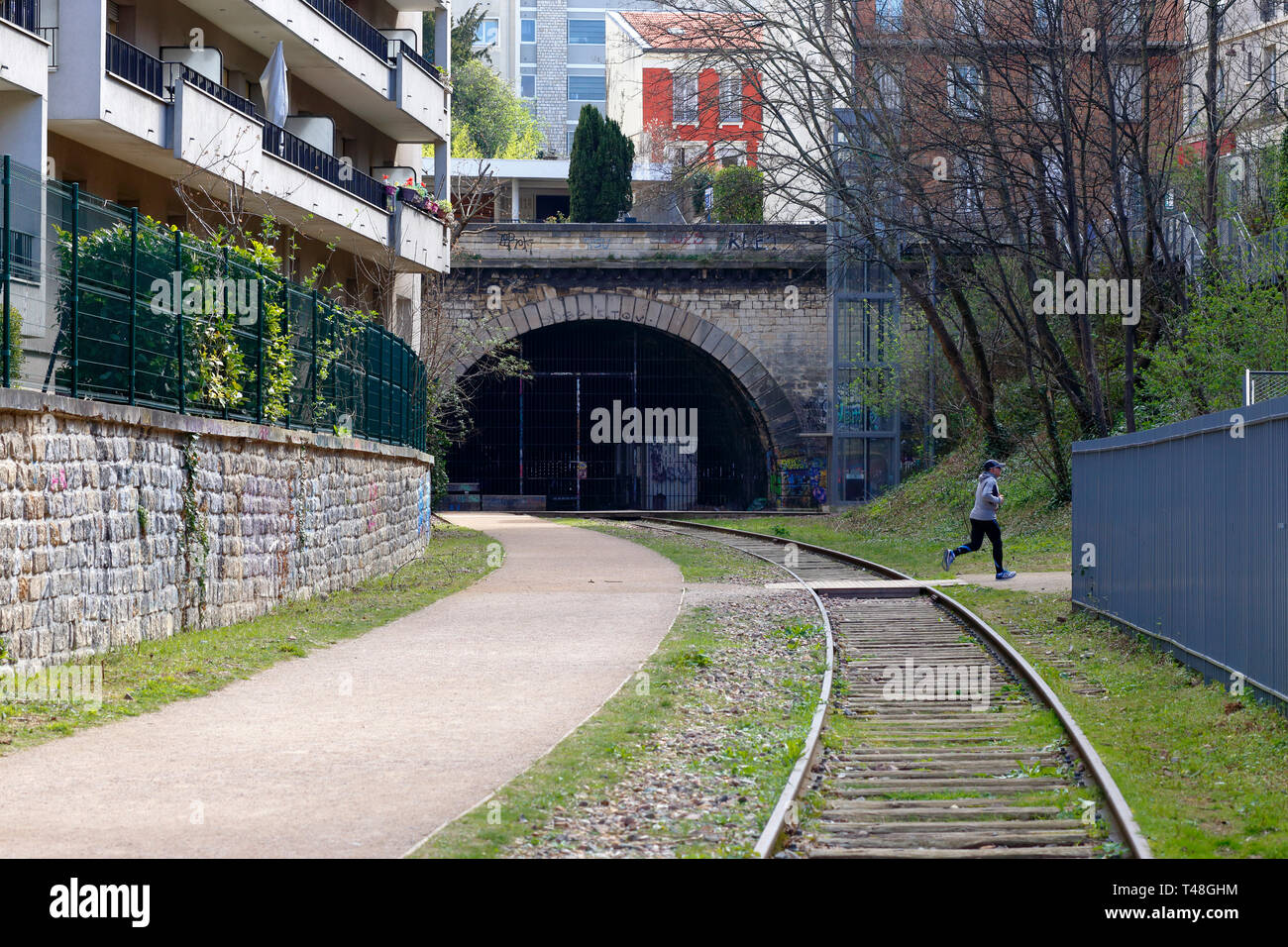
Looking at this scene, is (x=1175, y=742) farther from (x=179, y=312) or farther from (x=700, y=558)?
(x=700, y=558)

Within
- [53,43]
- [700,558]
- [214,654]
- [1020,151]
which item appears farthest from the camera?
[700,558]

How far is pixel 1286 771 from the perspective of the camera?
784 cm

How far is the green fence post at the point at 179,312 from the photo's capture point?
12.8 m

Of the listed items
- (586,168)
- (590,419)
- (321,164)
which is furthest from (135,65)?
(590,419)

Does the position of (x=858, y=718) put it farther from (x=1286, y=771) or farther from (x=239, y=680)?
(x=239, y=680)

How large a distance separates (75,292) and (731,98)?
18.5 meters

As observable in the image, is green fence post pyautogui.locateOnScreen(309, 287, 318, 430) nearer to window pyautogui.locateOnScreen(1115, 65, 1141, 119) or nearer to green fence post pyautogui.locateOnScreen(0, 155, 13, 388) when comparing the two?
green fence post pyautogui.locateOnScreen(0, 155, 13, 388)

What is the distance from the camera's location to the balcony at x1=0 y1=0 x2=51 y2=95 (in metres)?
16.8

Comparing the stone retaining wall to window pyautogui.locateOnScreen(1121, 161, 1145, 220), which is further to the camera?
window pyautogui.locateOnScreen(1121, 161, 1145, 220)

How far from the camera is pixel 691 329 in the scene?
135ft

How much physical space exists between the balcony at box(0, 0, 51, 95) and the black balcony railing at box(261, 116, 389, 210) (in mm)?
5717

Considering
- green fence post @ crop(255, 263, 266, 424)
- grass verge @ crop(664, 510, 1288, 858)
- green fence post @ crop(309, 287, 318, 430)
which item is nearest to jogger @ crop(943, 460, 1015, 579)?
grass verge @ crop(664, 510, 1288, 858)

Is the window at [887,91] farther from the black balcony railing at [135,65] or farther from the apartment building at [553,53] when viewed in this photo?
the apartment building at [553,53]

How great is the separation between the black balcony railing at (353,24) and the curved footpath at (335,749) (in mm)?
13897
